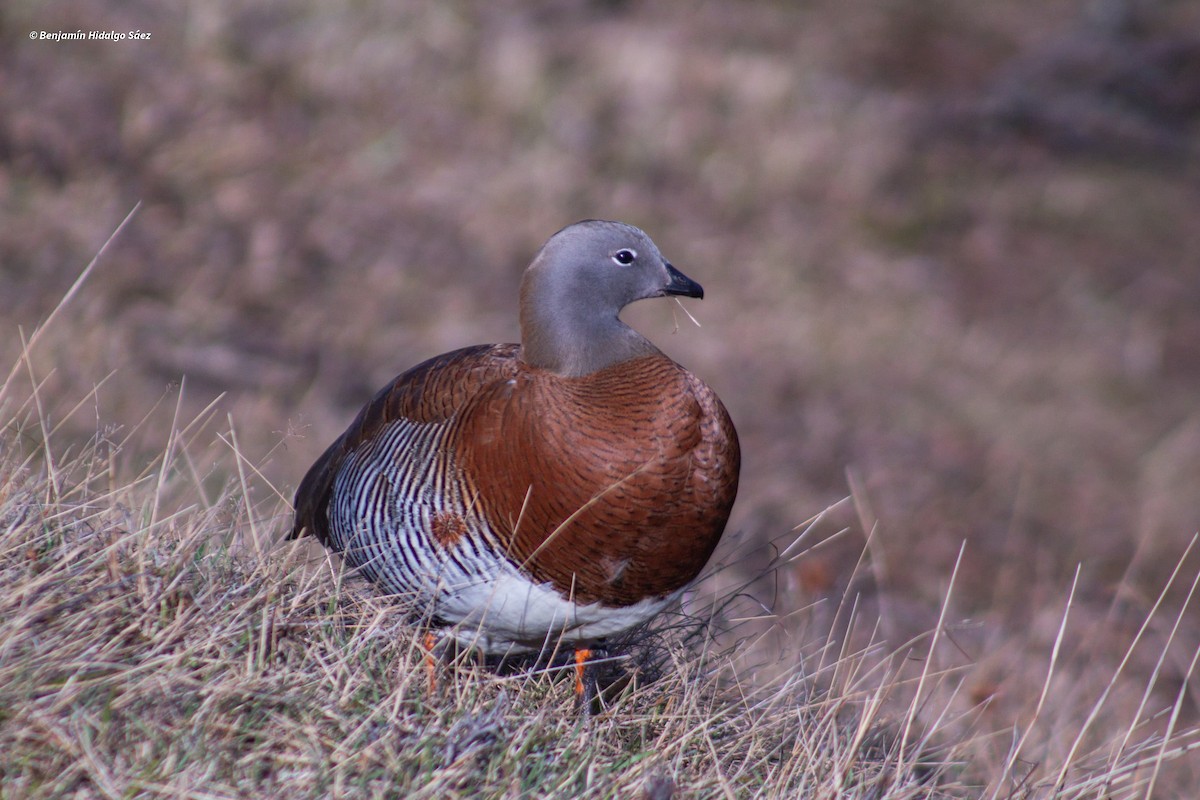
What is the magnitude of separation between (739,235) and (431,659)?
888 centimetres

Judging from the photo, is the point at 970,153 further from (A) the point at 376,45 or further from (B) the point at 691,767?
(B) the point at 691,767

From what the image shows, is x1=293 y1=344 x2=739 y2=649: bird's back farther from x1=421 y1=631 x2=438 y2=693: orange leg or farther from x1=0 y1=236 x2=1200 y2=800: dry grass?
x1=0 y1=236 x2=1200 y2=800: dry grass

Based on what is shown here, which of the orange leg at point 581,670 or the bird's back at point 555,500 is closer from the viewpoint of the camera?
the bird's back at point 555,500

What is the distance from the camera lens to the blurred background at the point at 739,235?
8.24 meters

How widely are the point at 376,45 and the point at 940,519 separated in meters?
6.68

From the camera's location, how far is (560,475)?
3.19 m

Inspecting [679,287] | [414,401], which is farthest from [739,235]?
[414,401]

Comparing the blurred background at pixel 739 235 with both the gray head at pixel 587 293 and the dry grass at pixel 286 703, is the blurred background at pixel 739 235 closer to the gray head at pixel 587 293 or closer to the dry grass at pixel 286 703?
the dry grass at pixel 286 703

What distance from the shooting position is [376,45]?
37.8 ft

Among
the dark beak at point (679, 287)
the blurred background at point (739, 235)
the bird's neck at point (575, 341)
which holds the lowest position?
the blurred background at point (739, 235)

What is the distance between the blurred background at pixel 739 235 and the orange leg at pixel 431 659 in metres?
2.79

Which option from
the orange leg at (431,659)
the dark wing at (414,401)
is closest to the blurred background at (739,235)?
the dark wing at (414,401)

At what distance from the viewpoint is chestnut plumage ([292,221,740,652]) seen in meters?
3.19

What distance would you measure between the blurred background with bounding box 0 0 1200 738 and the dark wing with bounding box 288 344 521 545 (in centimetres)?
266
